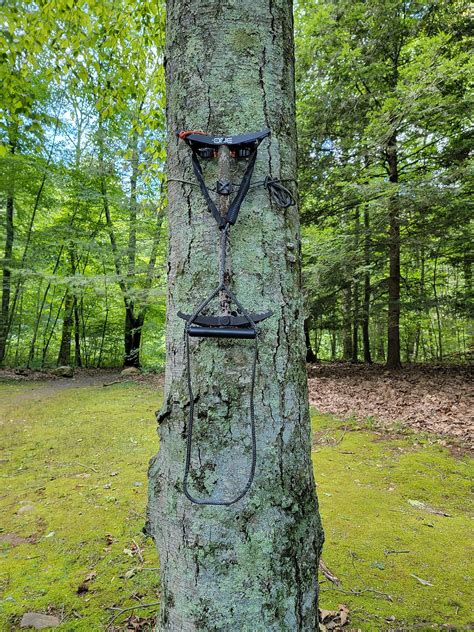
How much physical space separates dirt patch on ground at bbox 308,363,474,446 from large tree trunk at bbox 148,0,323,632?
11.8ft

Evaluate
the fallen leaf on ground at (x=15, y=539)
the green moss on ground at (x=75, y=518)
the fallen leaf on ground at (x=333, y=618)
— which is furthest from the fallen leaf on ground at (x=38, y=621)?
the fallen leaf on ground at (x=333, y=618)

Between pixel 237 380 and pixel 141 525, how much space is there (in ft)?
5.44

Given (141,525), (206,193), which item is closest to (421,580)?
(141,525)

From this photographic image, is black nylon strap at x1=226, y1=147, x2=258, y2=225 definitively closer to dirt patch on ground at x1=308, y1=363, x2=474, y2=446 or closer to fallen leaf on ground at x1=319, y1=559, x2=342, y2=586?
fallen leaf on ground at x1=319, y1=559, x2=342, y2=586

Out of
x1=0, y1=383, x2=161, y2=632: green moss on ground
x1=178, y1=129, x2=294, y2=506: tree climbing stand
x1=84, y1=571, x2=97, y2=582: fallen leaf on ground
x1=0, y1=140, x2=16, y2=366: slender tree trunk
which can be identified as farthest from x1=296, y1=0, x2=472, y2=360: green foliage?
x1=0, y1=140, x2=16, y2=366: slender tree trunk

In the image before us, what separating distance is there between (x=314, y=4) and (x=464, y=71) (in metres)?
3.61

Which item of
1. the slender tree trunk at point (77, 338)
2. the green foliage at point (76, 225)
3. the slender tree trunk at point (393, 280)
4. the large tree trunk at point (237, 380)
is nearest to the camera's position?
the large tree trunk at point (237, 380)

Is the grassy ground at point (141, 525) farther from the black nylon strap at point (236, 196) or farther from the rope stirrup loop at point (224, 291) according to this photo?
the black nylon strap at point (236, 196)

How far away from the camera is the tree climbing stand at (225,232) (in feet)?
2.97

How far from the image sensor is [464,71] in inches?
199

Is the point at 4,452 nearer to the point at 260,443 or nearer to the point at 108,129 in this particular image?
the point at 260,443

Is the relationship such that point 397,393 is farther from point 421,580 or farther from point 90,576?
point 90,576

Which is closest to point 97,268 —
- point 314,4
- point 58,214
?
point 58,214

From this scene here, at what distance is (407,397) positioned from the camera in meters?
5.64
